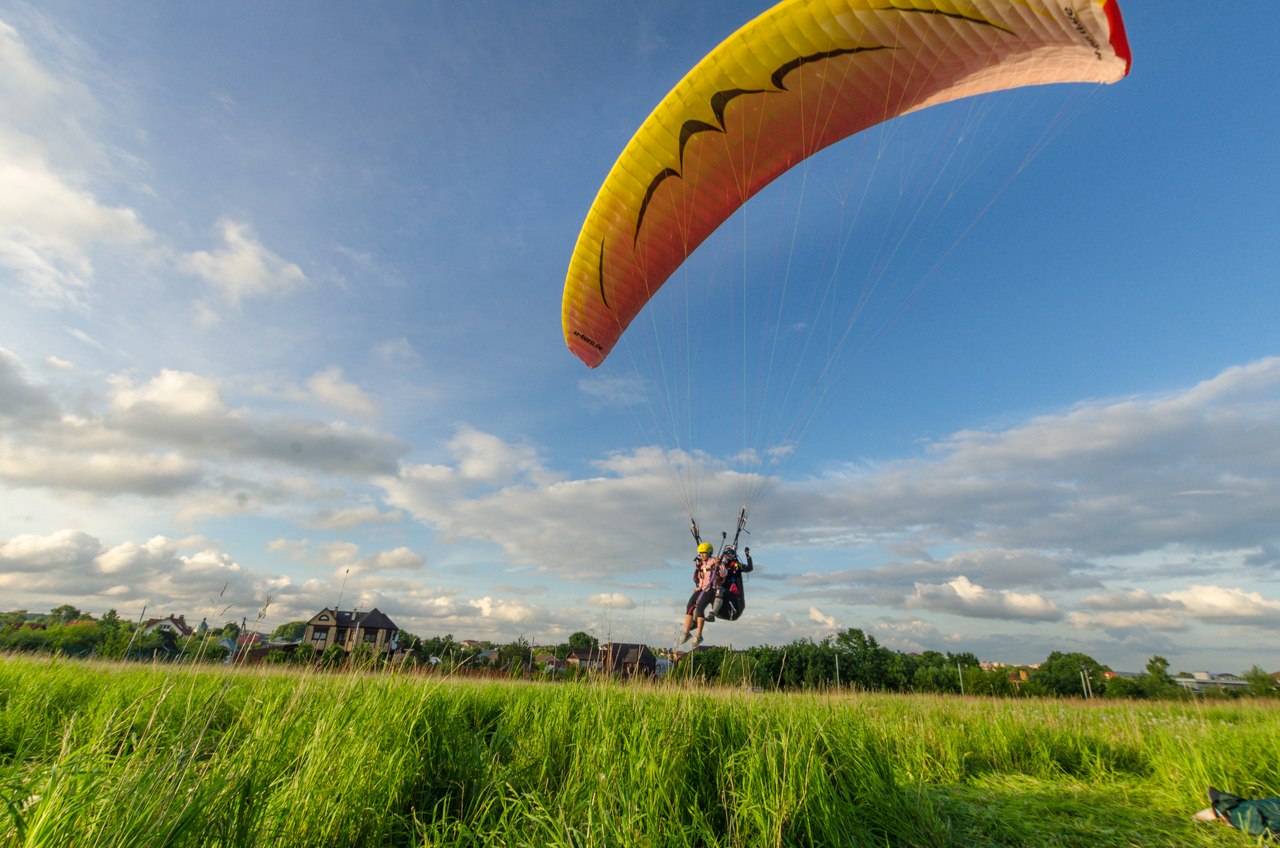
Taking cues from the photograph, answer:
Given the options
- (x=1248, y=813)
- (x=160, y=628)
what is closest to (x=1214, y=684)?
(x=1248, y=813)

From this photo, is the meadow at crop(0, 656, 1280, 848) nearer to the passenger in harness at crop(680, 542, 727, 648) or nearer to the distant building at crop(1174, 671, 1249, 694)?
the passenger in harness at crop(680, 542, 727, 648)

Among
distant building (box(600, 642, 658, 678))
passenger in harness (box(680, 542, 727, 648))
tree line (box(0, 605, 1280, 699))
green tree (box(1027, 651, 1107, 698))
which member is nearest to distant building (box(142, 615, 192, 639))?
tree line (box(0, 605, 1280, 699))

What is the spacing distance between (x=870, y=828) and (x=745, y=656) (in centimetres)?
238

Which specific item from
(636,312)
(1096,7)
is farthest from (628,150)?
(1096,7)

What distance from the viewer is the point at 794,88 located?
281 inches

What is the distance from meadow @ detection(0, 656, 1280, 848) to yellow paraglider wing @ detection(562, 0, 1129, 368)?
266 inches

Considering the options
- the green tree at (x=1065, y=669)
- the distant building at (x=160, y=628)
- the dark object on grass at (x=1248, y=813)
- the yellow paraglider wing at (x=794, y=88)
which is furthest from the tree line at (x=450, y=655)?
the green tree at (x=1065, y=669)

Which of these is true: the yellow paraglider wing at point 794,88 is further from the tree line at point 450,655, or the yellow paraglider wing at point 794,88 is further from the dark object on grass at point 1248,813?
the dark object on grass at point 1248,813

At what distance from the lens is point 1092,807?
4703 millimetres

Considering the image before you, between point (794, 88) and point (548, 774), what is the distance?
8.18 m

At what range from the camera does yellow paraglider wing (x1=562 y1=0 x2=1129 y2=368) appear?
6.19 m

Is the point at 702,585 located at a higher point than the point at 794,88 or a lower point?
lower

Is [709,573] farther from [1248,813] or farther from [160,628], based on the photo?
[160,628]

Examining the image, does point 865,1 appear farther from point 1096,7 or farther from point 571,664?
point 571,664
